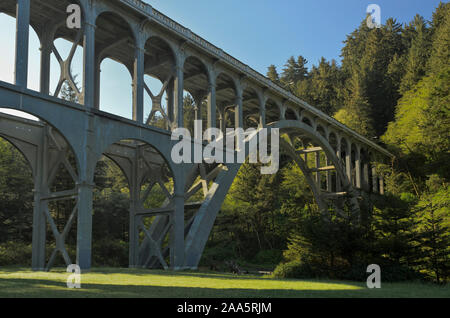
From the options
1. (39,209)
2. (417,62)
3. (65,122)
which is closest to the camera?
(65,122)

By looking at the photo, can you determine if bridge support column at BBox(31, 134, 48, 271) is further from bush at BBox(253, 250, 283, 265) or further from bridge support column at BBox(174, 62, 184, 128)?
bush at BBox(253, 250, 283, 265)

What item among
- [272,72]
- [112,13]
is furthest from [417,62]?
[112,13]

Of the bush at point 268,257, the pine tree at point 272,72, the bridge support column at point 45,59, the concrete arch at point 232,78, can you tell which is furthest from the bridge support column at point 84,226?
the pine tree at point 272,72

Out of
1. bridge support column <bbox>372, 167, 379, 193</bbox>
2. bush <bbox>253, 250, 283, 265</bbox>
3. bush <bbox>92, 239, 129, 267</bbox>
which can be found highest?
bridge support column <bbox>372, 167, 379, 193</bbox>

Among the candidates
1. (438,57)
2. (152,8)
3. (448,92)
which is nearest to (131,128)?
(152,8)

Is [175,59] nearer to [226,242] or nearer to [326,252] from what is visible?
[326,252]

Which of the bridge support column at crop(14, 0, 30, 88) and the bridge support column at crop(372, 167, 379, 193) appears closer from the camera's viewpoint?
the bridge support column at crop(14, 0, 30, 88)

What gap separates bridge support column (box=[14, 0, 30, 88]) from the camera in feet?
43.2

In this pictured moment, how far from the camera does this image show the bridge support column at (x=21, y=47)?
13164 millimetres

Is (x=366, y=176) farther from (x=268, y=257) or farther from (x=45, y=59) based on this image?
(x=45, y=59)

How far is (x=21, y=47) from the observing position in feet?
43.7
